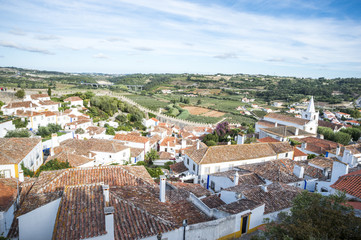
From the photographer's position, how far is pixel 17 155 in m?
17.5

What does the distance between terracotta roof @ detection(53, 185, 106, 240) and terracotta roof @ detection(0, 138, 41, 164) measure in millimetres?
10613

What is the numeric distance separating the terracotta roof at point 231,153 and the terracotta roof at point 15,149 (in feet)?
45.8

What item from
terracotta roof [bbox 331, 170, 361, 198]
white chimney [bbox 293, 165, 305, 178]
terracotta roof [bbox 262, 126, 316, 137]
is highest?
terracotta roof [bbox 331, 170, 361, 198]

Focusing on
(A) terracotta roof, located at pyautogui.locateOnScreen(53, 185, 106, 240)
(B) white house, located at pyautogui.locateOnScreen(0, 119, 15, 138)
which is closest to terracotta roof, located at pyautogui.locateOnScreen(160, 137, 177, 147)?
(B) white house, located at pyautogui.locateOnScreen(0, 119, 15, 138)

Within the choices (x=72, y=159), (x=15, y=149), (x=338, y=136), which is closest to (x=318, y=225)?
(x=72, y=159)

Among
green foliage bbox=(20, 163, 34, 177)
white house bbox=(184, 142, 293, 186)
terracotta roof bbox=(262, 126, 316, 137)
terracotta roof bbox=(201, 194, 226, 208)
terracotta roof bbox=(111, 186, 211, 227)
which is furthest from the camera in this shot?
terracotta roof bbox=(262, 126, 316, 137)

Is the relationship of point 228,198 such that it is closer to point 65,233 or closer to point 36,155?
point 65,233

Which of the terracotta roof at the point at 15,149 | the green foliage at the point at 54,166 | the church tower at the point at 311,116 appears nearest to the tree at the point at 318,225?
the green foliage at the point at 54,166

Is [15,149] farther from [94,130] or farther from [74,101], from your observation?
[74,101]

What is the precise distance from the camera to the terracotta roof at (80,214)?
7.14m

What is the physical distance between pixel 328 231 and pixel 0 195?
12622mm

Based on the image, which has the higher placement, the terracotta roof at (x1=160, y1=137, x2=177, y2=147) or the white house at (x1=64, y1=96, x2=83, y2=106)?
the white house at (x1=64, y1=96, x2=83, y2=106)

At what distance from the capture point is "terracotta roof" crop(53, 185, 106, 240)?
7145 mm

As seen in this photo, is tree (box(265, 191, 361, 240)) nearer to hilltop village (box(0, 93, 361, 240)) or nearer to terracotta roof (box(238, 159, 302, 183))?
hilltop village (box(0, 93, 361, 240))
